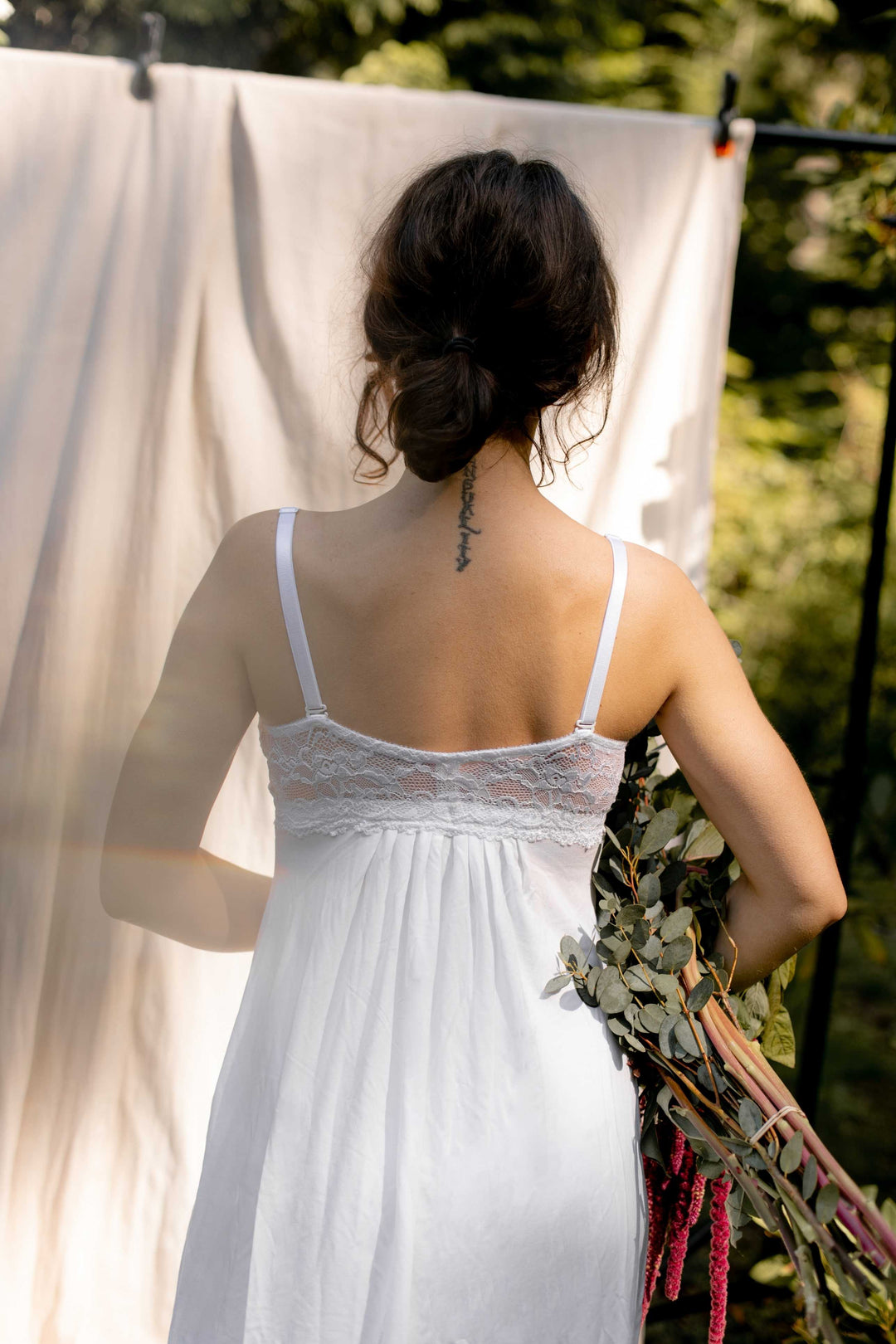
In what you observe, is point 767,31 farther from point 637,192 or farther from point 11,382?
point 11,382

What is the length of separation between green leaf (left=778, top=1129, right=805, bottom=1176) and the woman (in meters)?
0.16

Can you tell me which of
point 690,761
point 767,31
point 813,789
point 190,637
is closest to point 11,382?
point 190,637

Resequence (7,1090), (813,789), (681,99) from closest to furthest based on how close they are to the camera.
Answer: (7,1090)
(813,789)
(681,99)

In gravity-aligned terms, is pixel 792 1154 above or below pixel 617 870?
below

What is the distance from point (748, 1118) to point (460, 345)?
81 centimetres

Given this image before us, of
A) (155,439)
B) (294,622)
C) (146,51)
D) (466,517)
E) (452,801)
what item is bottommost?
(452,801)

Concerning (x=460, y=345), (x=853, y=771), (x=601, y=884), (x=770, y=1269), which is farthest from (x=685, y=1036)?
(x=770, y=1269)

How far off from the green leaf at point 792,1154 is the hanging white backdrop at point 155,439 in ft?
3.57

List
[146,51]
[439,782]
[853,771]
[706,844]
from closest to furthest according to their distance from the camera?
1. [439,782]
2. [706,844]
3. [146,51]
4. [853,771]

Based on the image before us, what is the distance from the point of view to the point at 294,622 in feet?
3.48

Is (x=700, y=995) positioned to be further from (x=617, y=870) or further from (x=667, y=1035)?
(x=617, y=870)

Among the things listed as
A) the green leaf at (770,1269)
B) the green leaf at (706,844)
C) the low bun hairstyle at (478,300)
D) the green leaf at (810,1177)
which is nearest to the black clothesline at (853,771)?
the green leaf at (770,1269)

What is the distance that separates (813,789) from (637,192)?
1.26 metres

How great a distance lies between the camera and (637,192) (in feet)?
5.89
